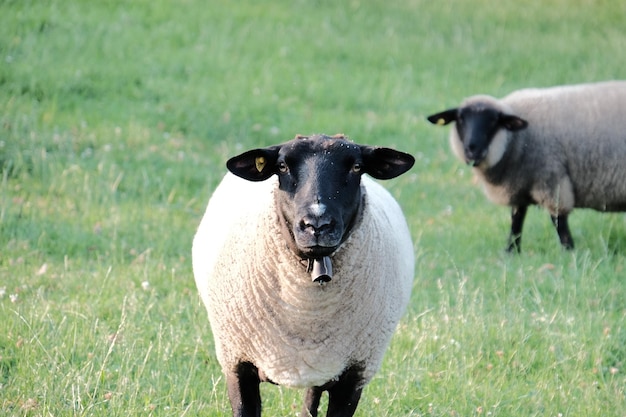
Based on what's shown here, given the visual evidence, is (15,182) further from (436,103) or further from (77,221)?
(436,103)

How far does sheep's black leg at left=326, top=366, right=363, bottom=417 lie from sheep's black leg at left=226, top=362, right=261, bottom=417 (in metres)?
0.37

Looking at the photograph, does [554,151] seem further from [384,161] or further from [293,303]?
[293,303]

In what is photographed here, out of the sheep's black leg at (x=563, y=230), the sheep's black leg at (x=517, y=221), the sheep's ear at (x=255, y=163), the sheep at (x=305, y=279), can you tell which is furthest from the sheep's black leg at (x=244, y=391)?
the sheep's black leg at (x=563, y=230)

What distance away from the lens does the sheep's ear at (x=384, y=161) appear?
13.7 feet

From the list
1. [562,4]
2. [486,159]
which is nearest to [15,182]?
[486,159]

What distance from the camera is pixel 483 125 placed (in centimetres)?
911

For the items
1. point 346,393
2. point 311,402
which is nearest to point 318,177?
point 346,393

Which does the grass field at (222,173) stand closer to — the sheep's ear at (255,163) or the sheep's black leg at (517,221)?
the sheep's black leg at (517,221)

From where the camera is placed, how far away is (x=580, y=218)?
987 centimetres

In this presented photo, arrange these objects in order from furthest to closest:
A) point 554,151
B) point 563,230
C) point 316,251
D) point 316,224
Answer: point 554,151, point 563,230, point 316,251, point 316,224

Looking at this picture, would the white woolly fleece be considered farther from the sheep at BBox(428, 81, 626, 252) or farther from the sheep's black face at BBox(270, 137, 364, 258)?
the sheep at BBox(428, 81, 626, 252)

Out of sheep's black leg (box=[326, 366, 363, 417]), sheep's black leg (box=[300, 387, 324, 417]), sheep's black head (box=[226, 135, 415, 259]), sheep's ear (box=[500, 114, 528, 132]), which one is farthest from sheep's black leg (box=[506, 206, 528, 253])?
sheep's black head (box=[226, 135, 415, 259])

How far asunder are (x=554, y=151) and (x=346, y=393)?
17.3 feet

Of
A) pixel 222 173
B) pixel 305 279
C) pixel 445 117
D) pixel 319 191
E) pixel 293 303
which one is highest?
pixel 319 191
